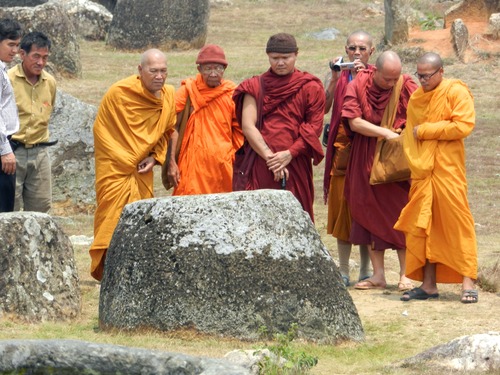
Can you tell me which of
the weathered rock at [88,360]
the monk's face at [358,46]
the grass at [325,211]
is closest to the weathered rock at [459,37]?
the grass at [325,211]

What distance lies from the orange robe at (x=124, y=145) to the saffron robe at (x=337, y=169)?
1.24 meters

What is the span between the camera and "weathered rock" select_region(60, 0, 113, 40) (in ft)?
81.6

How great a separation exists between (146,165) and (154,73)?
2.24 feet

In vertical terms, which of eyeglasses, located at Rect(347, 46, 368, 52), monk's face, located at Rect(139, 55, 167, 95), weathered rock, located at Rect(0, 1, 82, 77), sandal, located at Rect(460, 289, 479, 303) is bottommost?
sandal, located at Rect(460, 289, 479, 303)

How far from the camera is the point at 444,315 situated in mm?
8469

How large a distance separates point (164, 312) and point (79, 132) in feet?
20.6

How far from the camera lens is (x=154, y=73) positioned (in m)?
9.38

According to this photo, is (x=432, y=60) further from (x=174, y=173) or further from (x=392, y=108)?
(x=174, y=173)

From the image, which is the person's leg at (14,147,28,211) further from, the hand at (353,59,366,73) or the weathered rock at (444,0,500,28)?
the weathered rock at (444,0,500,28)

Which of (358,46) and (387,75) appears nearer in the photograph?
(387,75)

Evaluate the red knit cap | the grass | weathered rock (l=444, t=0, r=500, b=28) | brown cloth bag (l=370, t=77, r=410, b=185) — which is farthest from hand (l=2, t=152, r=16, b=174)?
weathered rock (l=444, t=0, r=500, b=28)

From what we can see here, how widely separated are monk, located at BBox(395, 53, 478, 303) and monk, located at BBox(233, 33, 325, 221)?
743mm

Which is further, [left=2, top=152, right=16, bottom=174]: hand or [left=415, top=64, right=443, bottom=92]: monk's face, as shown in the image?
[left=415, top=64, right=443, bottom=92]: monk's face

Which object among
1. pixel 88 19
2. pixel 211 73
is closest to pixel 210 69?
pixel 211 73
